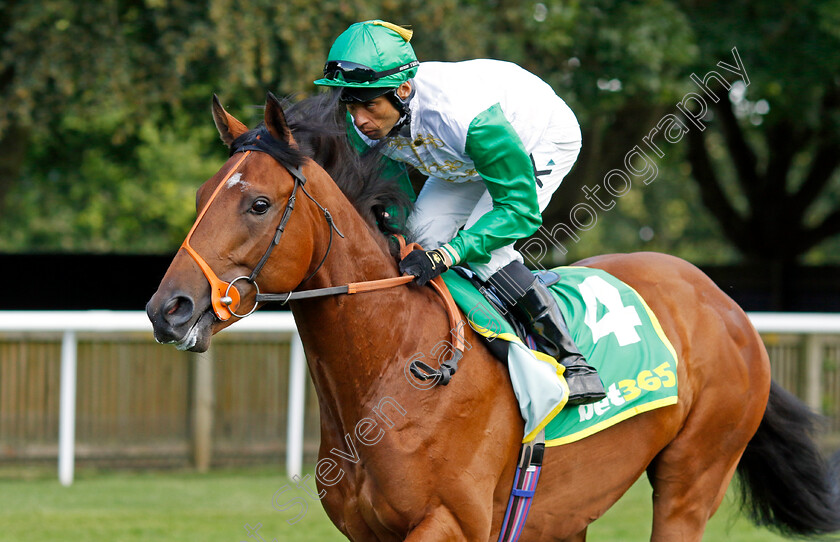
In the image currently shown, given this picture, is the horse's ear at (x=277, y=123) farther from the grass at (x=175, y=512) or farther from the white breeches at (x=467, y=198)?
the grass at (x=175, y=512)

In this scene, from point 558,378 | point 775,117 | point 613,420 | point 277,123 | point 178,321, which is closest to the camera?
point 178,321

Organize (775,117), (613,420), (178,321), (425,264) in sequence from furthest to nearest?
(775,117)
(613,420)
(425,264)
(178,321)

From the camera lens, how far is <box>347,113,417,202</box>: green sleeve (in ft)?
10.0

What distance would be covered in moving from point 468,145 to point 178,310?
3.51ft

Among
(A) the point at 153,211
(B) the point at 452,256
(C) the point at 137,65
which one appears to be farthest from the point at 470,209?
(A) the point at 153,211

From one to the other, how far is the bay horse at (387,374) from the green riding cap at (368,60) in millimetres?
118

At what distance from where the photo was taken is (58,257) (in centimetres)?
1048

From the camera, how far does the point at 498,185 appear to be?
292cm

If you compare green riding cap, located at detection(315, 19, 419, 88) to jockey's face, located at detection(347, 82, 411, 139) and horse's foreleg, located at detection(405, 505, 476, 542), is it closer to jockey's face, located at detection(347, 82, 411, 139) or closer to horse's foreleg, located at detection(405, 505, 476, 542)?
jockey's face, located at detection(347, 82, 411, 139)

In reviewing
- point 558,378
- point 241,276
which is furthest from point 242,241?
point 558,378

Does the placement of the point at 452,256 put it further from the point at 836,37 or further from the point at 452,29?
the point at 836,37

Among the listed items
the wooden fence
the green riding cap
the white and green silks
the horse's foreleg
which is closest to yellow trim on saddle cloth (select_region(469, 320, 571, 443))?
the white and green silks

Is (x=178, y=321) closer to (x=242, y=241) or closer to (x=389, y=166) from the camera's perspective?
(x=242, y=241)

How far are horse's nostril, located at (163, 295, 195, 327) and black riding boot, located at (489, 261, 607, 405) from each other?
Result: 3.72 feet
